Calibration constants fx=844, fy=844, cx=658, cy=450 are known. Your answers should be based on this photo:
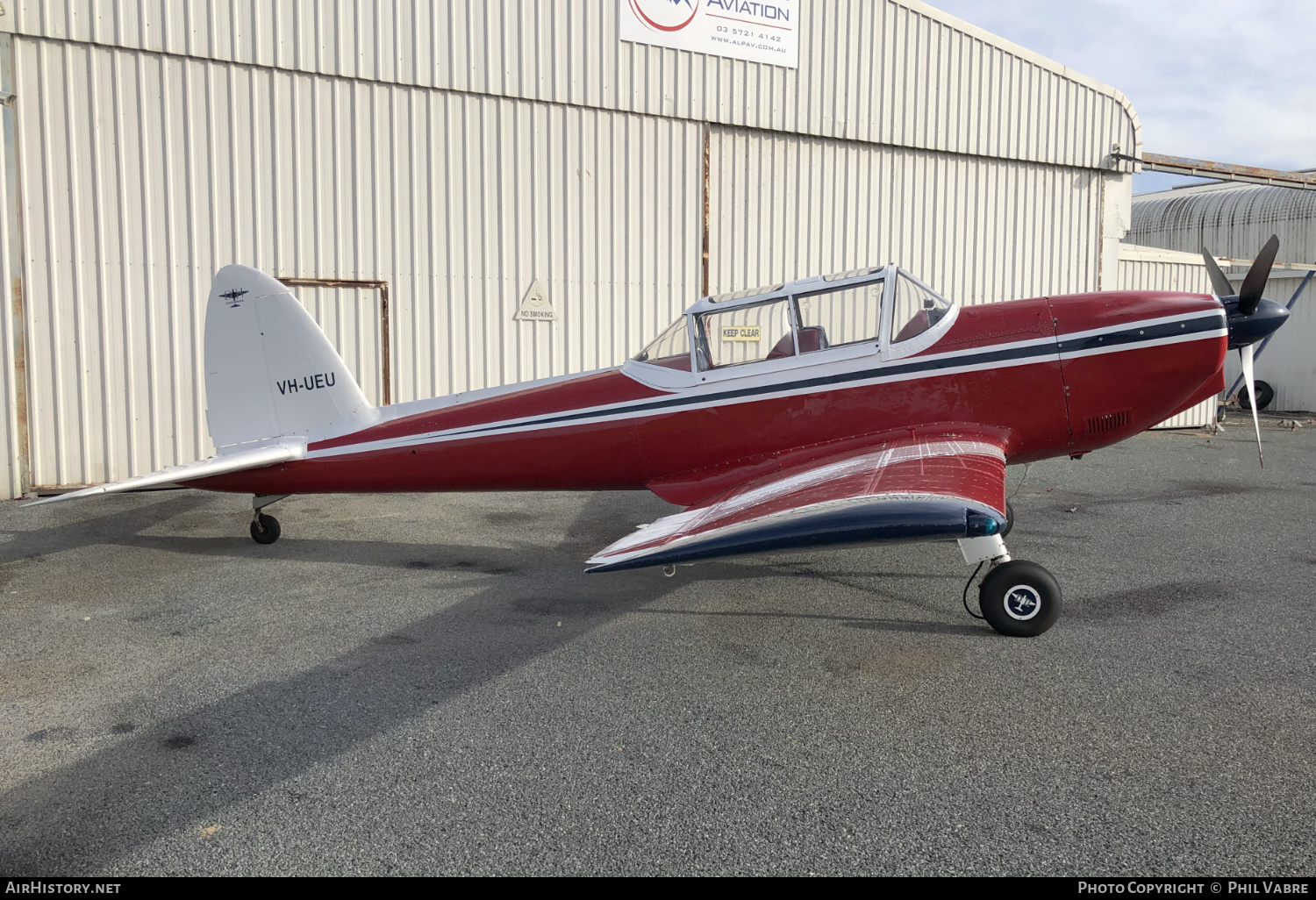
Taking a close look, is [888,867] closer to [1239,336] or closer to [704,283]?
[1239,336]

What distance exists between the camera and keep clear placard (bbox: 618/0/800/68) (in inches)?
446

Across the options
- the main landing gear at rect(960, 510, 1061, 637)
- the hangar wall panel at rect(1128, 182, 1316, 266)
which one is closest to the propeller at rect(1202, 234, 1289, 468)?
the main landing gear at rect(960, 510, 1061, 637)

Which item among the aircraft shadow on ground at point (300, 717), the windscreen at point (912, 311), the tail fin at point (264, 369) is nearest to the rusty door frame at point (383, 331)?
the tail fin at point (264, 369)

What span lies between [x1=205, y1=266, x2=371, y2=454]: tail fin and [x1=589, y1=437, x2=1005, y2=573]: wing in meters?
3.51

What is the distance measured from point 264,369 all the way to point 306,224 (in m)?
3.87

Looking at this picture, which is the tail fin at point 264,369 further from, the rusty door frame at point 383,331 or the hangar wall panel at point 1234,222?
the hangar wall panel at point 1234,222

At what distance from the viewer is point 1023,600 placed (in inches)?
187

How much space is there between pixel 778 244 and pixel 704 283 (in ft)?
4.30

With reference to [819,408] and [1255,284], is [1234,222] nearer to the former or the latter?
[1255,284]

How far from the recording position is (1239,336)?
601cm

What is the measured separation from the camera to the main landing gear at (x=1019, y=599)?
186 inches

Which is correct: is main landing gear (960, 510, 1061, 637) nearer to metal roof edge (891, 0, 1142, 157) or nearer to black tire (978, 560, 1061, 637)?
black tire (978, 560, 1061, 637)

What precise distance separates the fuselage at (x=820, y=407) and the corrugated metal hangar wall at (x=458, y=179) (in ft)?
14.0
